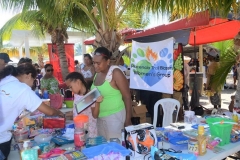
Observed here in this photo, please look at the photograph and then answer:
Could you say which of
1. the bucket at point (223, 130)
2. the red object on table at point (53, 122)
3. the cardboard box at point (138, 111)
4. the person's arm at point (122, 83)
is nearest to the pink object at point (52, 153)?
the red object on table at point (53, 122)

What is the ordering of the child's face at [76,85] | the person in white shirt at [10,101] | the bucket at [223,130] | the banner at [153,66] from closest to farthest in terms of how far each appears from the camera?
the person in white shirt at [10,101] → the bucket at [223,130] → the child's face at [76,85] → the banner at [153,66]

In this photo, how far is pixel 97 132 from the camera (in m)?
2.73

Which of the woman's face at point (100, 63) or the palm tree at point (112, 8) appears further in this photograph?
the palm tree at point (112, 8)

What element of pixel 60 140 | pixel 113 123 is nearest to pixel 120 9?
pixel 113 123

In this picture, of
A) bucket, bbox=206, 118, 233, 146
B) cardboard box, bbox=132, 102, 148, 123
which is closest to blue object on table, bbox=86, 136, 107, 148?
bucket, bbox=206, 118, 233, 146

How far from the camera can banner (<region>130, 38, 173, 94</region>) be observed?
4.01 metres

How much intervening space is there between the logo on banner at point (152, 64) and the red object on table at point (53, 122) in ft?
7.11

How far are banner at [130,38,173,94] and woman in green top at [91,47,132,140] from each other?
154cm

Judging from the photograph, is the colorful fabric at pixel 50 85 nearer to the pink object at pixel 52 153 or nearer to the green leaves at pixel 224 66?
the pink object at pixel 52 153

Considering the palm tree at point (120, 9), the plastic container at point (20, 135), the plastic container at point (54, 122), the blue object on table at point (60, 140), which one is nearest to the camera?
the blue object on table at point (60, 140)

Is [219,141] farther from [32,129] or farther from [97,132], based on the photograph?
[32,129]

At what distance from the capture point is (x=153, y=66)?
4.28m

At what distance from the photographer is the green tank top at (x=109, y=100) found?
2.57 metres

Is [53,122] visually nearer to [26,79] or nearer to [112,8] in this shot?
[26,79]
